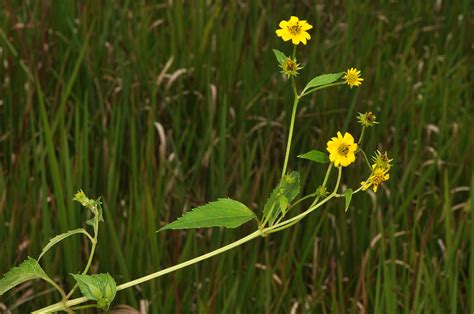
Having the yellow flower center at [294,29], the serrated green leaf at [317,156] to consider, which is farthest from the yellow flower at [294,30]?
the serrated green leaf at [317,156]

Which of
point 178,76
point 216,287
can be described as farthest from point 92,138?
point 216,287

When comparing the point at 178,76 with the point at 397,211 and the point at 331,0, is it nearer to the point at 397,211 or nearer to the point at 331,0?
the point at 397,211

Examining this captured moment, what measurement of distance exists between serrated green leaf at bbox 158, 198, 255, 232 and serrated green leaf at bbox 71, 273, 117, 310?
0.09 meters

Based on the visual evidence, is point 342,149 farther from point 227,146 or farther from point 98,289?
point 227,146

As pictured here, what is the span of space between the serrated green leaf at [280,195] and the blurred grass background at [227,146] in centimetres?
36

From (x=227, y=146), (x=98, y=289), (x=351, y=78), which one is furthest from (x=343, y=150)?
(x=227, y=146)

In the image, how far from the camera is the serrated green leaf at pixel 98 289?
0.93 metres

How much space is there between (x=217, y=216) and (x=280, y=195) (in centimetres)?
8

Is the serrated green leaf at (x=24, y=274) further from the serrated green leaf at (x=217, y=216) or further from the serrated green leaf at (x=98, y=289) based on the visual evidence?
the serrated green leaf at (x=217, y=216)

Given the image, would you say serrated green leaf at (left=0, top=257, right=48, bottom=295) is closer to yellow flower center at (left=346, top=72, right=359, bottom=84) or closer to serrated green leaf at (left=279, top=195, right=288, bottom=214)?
serrated green leaf at (left=279, top=195, right=288, bottom=214)

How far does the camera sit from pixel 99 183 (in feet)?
6.13

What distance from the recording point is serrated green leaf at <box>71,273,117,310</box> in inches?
36.5

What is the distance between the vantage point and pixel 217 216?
3.18 ft

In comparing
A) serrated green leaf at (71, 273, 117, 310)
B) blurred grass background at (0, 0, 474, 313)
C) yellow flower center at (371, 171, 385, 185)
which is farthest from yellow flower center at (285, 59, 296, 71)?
blurred grass background at (0, 0, 474, 313)
